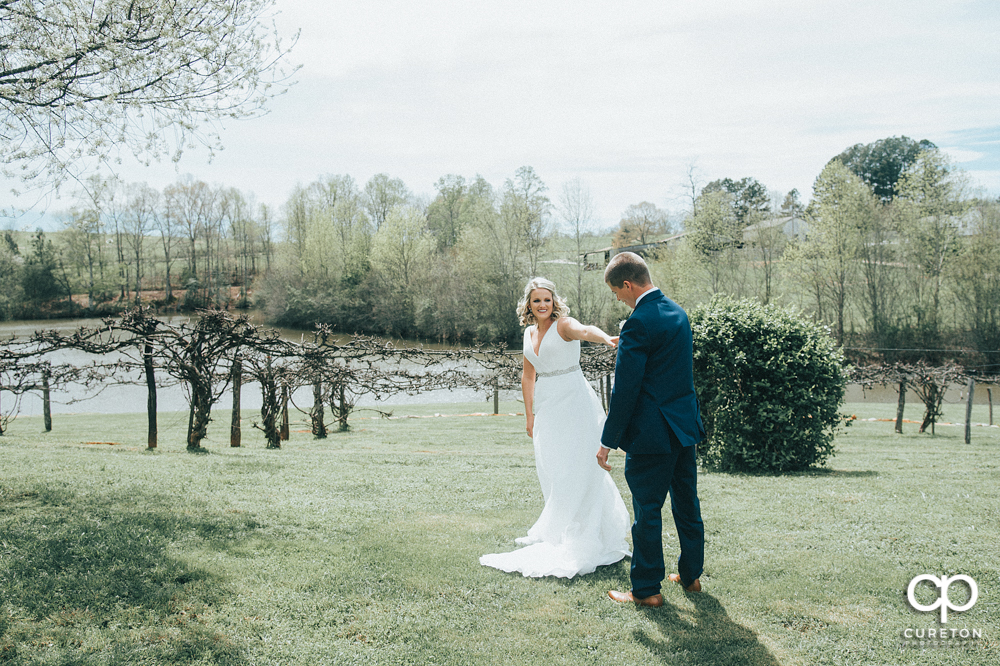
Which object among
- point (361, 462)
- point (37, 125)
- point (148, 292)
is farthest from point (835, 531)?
point (148, 292)

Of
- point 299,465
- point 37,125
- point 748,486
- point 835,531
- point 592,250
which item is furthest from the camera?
point 592,250

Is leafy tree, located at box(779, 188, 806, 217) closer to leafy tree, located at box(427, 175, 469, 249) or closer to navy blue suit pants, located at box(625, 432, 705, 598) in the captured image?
leafy tree, located at box(427, 175, 469, 249)

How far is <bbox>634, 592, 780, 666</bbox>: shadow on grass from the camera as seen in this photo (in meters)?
3.30

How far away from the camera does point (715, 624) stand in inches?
145

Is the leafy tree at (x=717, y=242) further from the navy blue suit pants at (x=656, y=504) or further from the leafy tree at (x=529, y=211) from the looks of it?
the navy blue suit pants at (x=656, y=504)

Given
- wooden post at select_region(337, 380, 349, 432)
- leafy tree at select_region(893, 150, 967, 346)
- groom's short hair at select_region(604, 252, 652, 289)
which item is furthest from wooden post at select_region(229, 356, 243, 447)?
leafy tree at select_region(893, 150, 967, 346)

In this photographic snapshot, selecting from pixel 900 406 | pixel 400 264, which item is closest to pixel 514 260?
pixel 400 264

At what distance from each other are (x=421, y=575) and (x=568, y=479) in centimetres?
138

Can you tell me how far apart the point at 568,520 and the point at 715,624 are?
142cm

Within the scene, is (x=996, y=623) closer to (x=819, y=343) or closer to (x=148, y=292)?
(x=819, y=343)

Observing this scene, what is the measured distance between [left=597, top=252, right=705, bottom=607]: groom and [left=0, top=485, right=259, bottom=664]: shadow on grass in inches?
98.9

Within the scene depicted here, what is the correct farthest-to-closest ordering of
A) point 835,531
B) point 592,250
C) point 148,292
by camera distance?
point 148,292, point 592,250, point 835,531

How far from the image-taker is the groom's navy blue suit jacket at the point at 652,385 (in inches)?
151

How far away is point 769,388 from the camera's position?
9062 mm
